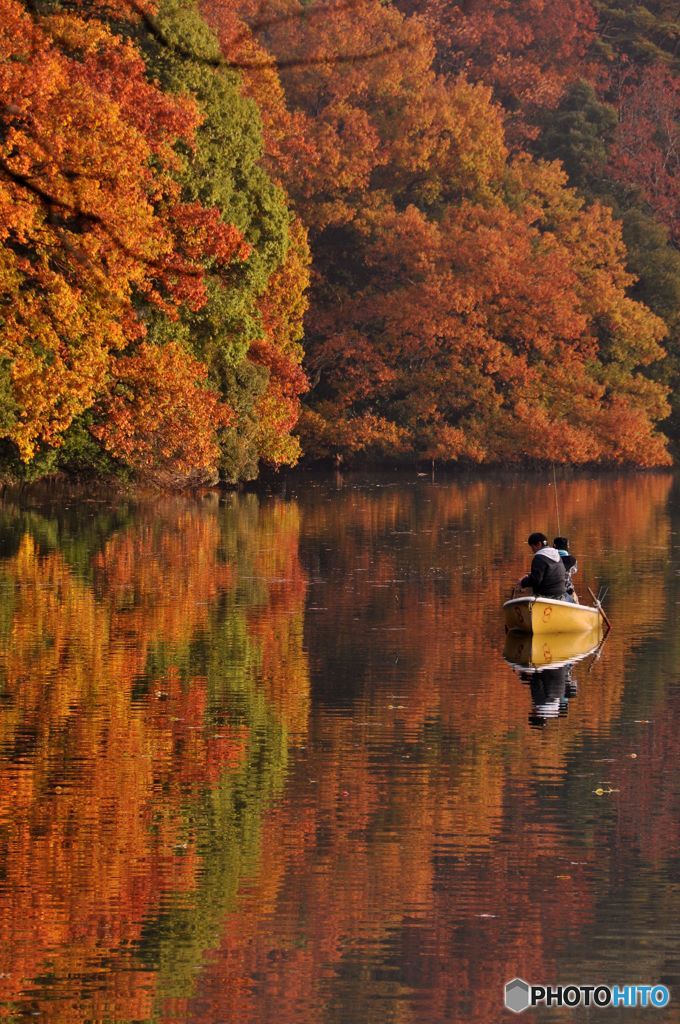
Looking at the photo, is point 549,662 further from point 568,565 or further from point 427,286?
point 427,286

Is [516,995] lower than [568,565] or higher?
higher

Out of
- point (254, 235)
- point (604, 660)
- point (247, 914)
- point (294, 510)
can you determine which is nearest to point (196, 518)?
point (294, 510)

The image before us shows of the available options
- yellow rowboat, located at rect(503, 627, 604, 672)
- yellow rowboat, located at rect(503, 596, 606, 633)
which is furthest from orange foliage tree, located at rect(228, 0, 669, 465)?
yellow rowboat, located at rect(503, 627, 604, 672)

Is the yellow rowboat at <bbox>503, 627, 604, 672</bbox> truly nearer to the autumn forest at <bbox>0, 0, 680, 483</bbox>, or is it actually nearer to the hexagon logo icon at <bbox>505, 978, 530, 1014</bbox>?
the autumn forest at <bbox>0, 0, 680, 483</bbox>

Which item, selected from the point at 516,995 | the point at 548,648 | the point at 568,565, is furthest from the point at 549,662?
the point at 516,995

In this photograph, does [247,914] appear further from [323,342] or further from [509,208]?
[509,208]

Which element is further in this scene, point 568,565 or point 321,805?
point 568,565

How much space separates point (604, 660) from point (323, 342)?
46.3m

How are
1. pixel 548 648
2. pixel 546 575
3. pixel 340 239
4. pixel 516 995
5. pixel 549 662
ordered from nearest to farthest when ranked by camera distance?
→ pixel 516 995 → pixel 549 662 → pixel 548 648 → pixel 546 575 → pixel 340 239

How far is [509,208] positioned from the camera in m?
71.7

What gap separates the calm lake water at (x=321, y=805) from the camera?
9.67m

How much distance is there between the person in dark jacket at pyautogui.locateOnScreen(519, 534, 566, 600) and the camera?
2292 centimetres

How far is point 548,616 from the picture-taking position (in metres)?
23.0

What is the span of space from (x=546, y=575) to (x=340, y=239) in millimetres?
45801
